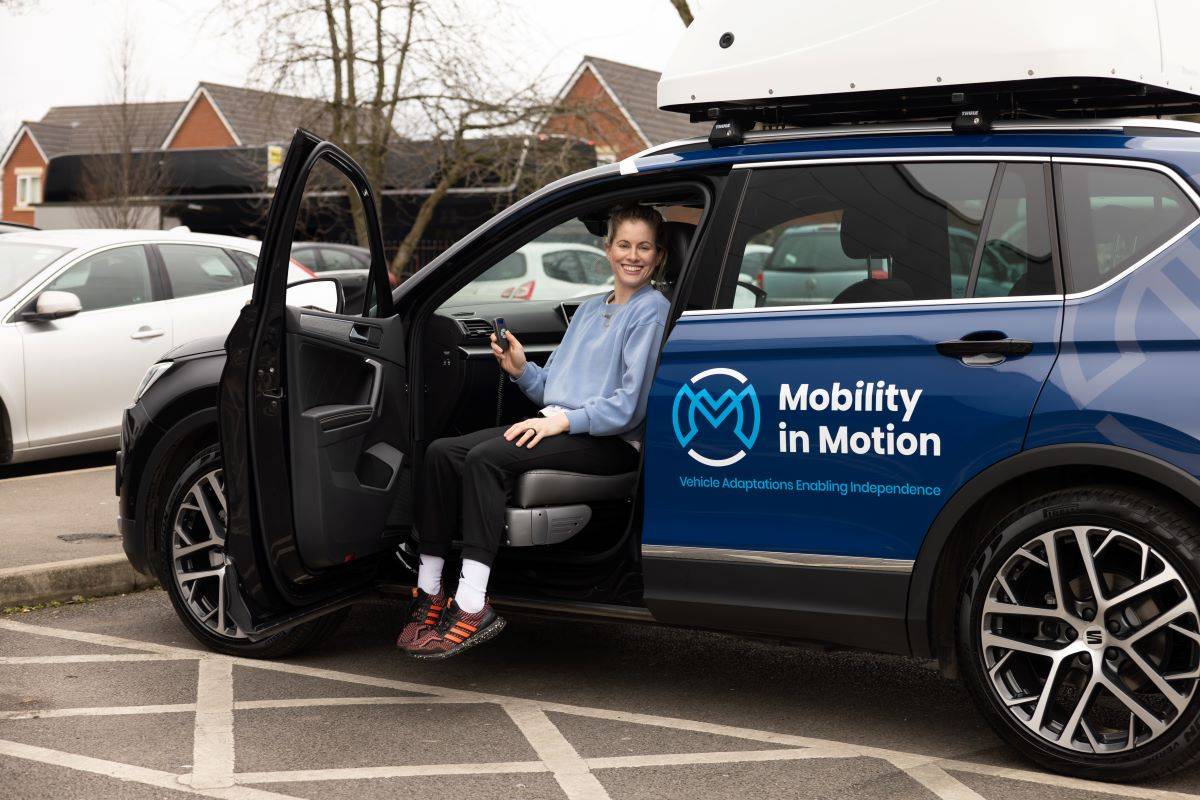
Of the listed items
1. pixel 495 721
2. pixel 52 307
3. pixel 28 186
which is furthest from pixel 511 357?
pixel 28 186

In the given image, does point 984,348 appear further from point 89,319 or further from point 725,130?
point 89,319

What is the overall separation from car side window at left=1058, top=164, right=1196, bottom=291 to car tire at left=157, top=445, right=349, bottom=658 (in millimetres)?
2939

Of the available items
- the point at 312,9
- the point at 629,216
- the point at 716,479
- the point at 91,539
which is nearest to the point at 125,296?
the point at 91,539

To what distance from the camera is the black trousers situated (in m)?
4.75

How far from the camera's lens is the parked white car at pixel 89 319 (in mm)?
9047

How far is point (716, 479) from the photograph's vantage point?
443 centimetres

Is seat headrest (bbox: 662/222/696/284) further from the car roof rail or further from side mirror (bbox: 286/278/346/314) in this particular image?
side mirror (bbox: 286/278/346/314)

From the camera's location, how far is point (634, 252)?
16.4 ft

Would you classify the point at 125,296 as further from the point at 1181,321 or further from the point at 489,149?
the point at 489,149

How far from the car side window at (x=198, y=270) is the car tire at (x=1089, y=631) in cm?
713

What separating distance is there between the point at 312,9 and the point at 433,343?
628 inches

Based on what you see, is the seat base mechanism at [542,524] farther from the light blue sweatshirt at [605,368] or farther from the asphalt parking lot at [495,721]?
the asphalt parking lot at [495,721]

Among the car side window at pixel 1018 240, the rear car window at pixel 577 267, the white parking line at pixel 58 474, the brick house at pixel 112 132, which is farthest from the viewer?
the brick house at pixel 112 132

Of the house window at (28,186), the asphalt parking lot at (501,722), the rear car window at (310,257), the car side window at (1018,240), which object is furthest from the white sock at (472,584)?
the house window at (28,186)
